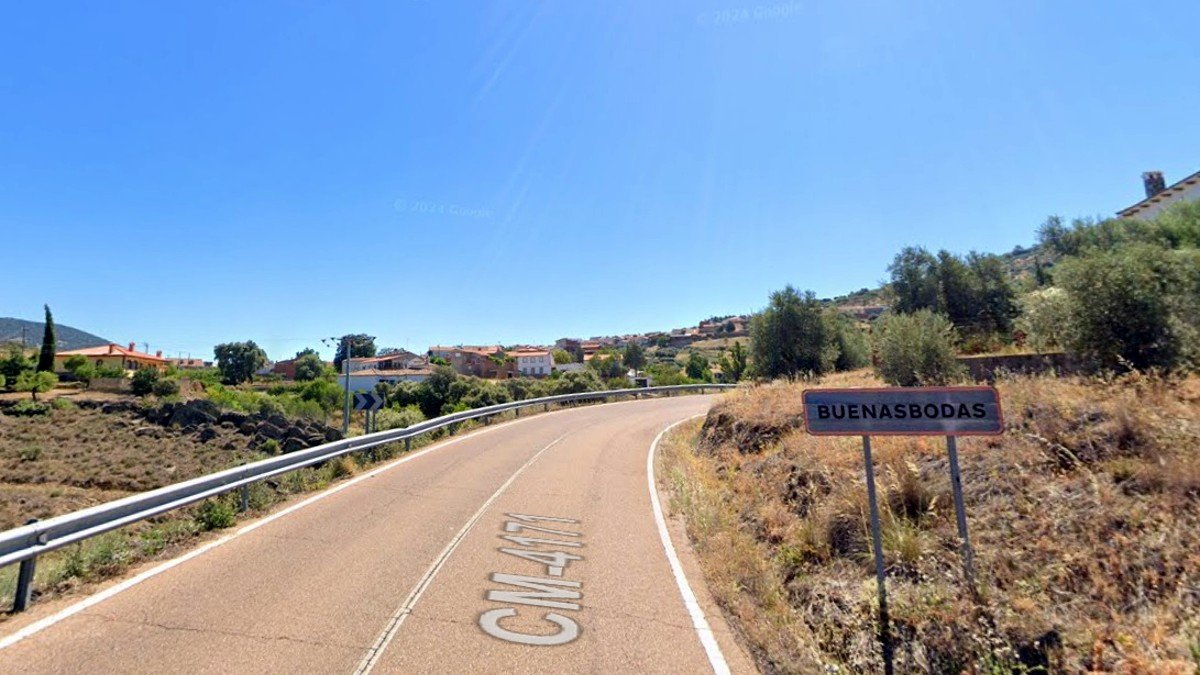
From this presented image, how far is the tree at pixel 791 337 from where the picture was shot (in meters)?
25.8

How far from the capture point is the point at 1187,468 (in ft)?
16.3

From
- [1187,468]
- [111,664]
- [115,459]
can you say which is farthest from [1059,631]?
[115,459]

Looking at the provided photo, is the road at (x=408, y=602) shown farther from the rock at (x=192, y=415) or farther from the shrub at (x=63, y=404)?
the shrub at (x=63, y=404)

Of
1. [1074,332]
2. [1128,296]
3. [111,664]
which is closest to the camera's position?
[111,664]

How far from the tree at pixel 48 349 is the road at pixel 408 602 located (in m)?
96.9

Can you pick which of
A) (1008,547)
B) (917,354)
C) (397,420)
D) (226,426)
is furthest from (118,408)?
(1008,547)

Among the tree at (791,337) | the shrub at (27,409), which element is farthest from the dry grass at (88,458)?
the tree at (791,337)

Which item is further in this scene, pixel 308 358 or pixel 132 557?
pixel 308 358

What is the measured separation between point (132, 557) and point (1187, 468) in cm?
1069

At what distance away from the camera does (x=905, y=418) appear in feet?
16.8

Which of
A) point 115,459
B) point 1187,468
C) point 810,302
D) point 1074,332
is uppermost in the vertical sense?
point 810,302

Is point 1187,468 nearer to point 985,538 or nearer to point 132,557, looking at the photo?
point 985,538

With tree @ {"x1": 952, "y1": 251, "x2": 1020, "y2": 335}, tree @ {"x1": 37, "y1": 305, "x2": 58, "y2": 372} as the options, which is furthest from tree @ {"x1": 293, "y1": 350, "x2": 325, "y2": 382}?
tree @ {"x1": 952, "y1": 251, "x2": 1020, "y2": 335}

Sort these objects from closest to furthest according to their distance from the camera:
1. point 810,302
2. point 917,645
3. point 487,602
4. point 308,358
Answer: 1. point 917,645
2. point 487,602
3. point 810,302
4. point 308,358
